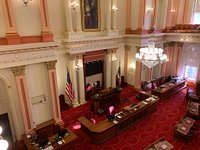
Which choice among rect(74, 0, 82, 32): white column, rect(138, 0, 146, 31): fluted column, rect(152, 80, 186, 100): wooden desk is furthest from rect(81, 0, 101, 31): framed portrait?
rect(152, 80, 186, 100): wooden desk

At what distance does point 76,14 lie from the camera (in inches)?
367

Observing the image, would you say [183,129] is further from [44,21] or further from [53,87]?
[44,21]

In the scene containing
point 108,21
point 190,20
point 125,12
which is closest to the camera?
point 108,21

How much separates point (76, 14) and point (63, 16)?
754 millimetres

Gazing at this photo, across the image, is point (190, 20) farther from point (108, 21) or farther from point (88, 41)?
point (88, 41)

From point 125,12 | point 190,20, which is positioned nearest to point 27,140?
point 125,12

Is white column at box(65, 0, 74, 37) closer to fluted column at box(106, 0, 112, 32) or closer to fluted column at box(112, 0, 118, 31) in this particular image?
fluted column at box(106, 0, 112, 32)

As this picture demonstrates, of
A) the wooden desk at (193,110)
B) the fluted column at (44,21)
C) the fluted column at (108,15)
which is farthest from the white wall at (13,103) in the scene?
the wooden desk at (193,110)

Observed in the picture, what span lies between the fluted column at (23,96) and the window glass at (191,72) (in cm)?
1331

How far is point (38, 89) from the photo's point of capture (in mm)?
7531

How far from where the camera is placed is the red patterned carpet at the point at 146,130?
711 cm

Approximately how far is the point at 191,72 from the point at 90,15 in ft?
33.5

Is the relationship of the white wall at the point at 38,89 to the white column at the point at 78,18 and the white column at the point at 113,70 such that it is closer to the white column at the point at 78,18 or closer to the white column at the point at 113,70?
the white column at the point at 78,18

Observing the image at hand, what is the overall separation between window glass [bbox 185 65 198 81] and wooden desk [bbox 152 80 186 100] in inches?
74.2
